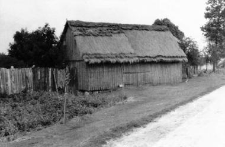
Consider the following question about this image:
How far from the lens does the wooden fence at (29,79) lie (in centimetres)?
1761

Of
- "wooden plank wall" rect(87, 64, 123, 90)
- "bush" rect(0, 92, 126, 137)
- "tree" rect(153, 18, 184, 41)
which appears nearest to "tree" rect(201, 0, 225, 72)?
"tree" rect(153, 18, 184, 41)

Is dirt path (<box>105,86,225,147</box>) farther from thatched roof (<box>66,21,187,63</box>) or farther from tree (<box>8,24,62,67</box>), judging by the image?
tree (<box>8,24,62,67</box>)

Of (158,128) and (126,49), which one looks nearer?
(158,128)

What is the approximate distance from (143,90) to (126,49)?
391 cm

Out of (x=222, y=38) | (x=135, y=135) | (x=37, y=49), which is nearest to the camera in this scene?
→ (x=135, y=135)

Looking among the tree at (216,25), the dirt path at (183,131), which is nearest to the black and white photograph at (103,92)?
the dirt path at (183,131)

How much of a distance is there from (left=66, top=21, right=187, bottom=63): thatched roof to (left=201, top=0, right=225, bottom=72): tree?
21.7 meters

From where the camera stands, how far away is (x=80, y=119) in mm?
12352

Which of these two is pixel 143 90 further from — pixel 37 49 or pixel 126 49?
pixel 37 49

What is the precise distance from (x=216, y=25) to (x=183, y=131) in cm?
4385

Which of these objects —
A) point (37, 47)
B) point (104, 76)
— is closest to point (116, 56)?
point (104, 76)

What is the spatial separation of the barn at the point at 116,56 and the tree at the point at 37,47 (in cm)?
162

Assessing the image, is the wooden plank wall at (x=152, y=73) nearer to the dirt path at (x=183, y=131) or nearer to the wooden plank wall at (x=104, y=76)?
the wooden plank wall at (x=104, y=76)

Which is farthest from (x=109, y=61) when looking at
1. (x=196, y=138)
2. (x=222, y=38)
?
(x=222, y=38)
